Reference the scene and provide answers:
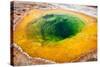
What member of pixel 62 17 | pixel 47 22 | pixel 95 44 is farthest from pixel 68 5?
pixel 95 44

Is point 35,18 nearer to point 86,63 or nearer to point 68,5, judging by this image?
point 68,5

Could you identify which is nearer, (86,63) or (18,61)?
(18,61)

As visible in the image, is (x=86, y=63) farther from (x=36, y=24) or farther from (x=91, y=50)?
(x=36, y=24)

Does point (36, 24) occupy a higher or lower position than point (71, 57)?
higher
